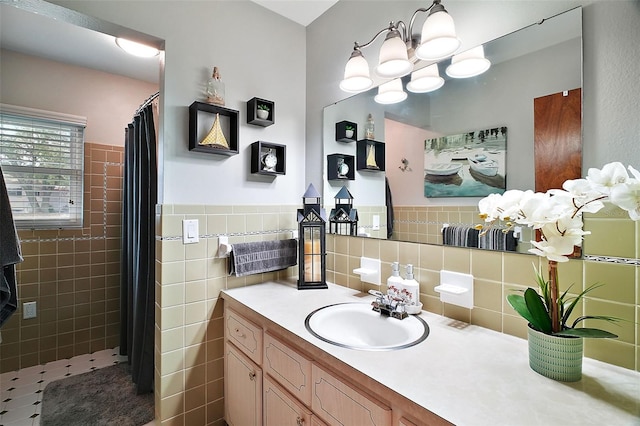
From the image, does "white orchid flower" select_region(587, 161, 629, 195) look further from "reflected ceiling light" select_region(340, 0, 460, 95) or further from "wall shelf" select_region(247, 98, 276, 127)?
"wall shelf" select_region(247, 98, 276, 127)

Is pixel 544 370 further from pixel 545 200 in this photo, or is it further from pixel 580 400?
pixel 545 200

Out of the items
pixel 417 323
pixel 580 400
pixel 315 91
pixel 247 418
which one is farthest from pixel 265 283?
pixel 580 400

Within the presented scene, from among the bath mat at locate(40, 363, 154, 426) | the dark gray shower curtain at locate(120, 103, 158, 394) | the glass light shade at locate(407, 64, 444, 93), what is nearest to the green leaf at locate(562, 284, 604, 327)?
the glass light shade at locate(407, 64, 444, 93)

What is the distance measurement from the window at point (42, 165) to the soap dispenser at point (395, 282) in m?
2.55

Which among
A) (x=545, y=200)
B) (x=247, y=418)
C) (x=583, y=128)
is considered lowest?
(x=247, y=418)

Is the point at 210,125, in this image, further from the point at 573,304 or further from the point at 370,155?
the point at 573,304

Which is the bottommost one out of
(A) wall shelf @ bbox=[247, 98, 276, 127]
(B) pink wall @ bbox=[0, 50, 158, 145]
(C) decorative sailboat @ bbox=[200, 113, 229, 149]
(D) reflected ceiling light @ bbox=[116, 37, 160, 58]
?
(C) decorative sailboat @ bbox=[200, 113, 229, 149]

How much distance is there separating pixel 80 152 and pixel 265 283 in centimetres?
201

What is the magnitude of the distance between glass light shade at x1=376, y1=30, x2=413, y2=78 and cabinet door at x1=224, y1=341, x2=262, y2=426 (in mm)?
1432

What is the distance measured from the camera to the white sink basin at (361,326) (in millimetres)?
1104

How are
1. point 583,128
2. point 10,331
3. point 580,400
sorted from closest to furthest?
1. point 580,400
2. point 583,128
3. point 10,331

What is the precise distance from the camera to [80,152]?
2.41 meters

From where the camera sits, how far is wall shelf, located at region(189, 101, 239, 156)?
1.47 meters

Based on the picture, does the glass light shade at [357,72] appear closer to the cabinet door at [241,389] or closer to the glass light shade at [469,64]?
the glass light shade at [469,64]
